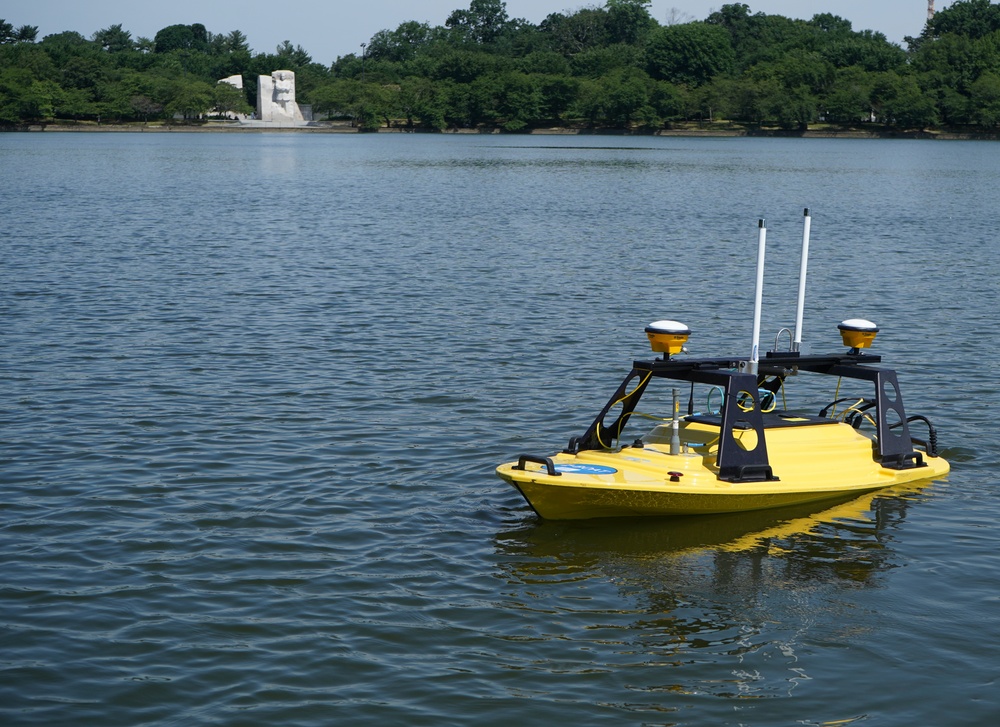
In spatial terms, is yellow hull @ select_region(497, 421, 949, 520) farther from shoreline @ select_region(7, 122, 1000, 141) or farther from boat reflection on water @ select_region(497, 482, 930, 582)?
shoreline @ select_region(7, 122, 1000, 141)

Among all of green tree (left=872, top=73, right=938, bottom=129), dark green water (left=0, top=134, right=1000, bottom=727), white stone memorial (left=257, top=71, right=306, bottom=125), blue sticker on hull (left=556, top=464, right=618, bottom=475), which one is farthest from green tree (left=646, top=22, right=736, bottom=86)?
blue sticker on hull (left=556, top=464, right=618, bottom=475)

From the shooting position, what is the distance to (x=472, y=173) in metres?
71.6

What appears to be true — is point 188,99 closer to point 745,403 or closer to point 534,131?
point 534,131

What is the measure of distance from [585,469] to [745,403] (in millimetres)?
1697

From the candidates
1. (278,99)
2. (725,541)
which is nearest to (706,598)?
(725,541)

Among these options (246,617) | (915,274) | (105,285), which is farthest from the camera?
(915,274)

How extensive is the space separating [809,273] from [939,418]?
14529 millimetres

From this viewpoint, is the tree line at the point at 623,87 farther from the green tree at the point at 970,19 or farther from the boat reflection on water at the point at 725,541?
the boat reflection on water at the point at 725,541

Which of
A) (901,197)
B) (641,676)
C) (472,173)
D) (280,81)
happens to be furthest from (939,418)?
(280,81)

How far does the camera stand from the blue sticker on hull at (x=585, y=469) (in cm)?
1126

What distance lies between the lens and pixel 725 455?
11.6 m

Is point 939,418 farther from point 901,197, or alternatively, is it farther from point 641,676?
point 901,197

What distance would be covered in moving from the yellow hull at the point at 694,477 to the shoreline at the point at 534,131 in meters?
143

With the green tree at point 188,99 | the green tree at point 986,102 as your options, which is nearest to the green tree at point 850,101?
the green tree at point 986,102
